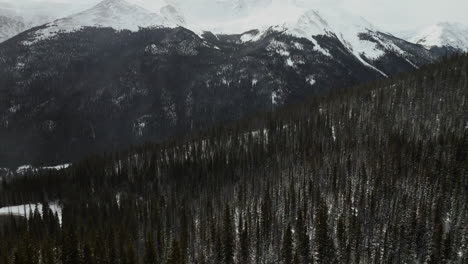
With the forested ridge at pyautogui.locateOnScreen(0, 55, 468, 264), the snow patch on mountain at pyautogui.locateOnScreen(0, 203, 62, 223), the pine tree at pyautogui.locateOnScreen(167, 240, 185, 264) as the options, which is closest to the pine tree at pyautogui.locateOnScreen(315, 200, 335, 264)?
the forested ridge at pyautogui.locateOnScreen(0, 55, 468, 264)

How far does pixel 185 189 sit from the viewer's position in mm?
150375

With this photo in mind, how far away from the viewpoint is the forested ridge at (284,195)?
3824 inches

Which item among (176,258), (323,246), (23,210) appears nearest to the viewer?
(176,258)

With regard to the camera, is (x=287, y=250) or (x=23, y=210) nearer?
(x=287, y=250)

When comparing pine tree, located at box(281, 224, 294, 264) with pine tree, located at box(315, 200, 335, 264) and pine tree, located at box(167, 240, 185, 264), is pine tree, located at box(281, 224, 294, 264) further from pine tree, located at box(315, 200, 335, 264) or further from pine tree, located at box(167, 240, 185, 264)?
pine tree, located at box(167, 240, 185, 264)

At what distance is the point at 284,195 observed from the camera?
414 ft

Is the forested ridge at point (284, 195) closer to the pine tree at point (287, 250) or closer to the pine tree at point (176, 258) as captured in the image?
the pine tree at point (287, 250)

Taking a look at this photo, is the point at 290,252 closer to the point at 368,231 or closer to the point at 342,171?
the point at 368,231

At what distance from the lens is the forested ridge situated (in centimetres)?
9712

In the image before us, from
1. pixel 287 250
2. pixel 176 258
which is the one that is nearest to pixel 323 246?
pixel 287 250

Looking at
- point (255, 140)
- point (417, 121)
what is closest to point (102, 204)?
point (255, 140)

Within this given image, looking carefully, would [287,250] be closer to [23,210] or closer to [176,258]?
[176,258]

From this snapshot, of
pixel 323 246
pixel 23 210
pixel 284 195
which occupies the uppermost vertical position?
pixel 284 195

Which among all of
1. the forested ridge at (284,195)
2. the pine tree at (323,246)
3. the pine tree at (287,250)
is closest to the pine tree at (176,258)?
the forested ridge at (284,195)
